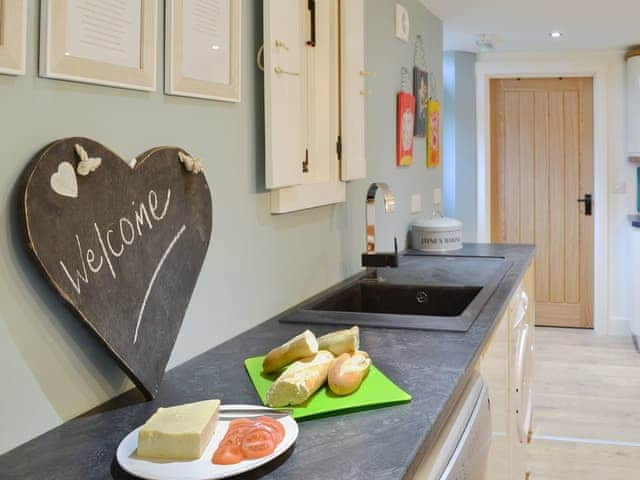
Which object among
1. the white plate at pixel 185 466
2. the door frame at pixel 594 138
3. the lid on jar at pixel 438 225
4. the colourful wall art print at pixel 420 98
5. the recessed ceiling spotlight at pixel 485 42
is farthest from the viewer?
the door frame at pixel 594 138

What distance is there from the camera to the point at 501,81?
17.4ft

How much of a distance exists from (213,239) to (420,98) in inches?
78.2

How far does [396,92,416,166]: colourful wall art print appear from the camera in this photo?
113 inches

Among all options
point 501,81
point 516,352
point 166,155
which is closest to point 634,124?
point 501,81

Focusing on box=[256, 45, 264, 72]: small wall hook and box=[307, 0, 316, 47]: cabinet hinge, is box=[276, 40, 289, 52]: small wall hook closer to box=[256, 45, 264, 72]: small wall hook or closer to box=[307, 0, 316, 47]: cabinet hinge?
box=[256, 45, 264, 72]: small wall hook

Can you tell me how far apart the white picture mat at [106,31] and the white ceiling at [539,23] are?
7.96 feet

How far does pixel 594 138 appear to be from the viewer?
5.11 m

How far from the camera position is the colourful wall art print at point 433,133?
3381mm

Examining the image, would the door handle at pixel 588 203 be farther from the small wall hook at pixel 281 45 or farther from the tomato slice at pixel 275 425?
the tomato slice at pixel 275 425

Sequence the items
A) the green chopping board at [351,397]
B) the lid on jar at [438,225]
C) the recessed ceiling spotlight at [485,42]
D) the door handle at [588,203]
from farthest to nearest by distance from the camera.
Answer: the door handle at [588,203] < the recessed ceiling spotlight at [485,42] < the lid on jar at [438,225] < the green chopping board at [351,397]

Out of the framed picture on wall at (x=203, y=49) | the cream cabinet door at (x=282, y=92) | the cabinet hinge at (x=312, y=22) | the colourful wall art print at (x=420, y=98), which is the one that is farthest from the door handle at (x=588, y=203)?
the framed picture on wall at (x=203, y=49)

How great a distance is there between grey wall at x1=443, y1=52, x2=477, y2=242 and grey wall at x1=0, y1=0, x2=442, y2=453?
2463 millimetres

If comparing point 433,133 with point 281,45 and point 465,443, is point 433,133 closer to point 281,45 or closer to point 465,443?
point 281,45

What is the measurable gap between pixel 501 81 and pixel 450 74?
1.81 feet
